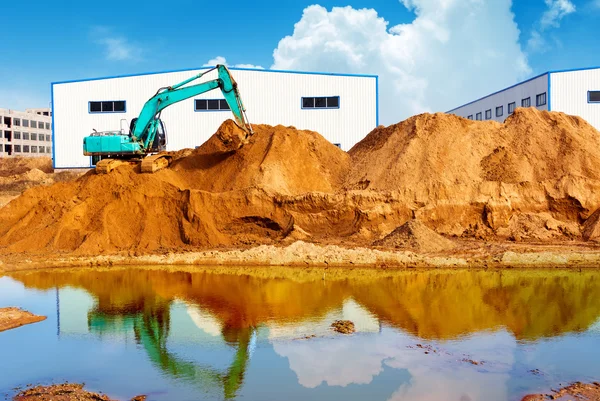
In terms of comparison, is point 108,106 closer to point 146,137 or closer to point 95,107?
point 95,107

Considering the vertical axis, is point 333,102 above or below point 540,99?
below

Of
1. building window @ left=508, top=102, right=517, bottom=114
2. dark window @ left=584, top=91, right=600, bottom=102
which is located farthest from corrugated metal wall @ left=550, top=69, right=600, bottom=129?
building window @ left=508, top=102, right=517, bottom=114

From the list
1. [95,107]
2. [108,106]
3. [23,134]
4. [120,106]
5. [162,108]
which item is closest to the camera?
[162,108]

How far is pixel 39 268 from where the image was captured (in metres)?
20.3

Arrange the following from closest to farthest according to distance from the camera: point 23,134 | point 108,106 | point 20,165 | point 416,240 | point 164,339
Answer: point 164,339, point 416,240, point 108,106, point 20,165, point 23,134

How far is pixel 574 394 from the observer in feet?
30.0

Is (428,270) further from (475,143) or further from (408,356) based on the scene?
(475,143)

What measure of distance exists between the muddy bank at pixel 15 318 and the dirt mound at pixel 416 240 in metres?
11.4

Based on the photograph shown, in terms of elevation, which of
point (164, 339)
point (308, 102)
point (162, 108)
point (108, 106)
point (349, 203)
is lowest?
point (164, 339)

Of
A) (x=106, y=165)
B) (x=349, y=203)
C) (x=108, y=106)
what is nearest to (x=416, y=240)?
(x=349, y=203)

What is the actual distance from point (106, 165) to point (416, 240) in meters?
13.5

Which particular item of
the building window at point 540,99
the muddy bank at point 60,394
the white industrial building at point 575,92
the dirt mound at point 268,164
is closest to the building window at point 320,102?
the dirt mound at point 268,164

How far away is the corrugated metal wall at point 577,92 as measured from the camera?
1593 inches

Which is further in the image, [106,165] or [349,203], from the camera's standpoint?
[106,165]
